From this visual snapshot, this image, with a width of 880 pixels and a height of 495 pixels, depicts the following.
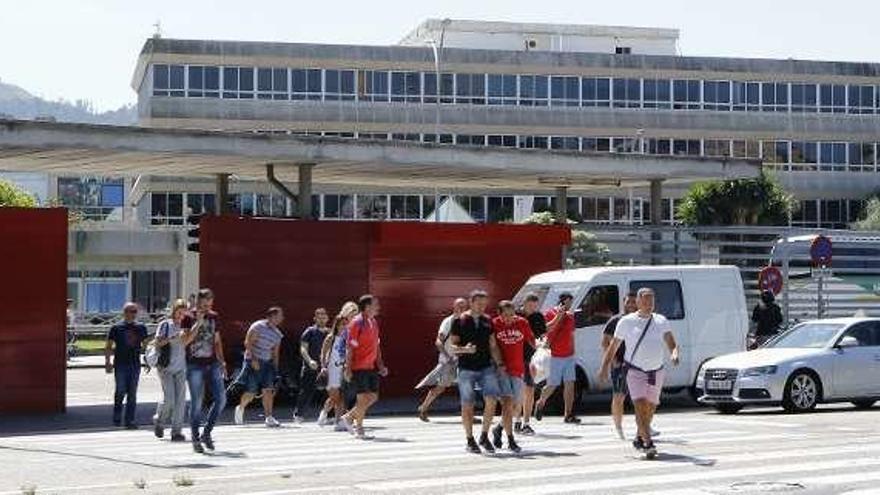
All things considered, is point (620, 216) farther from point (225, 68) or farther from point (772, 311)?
point (772, 311)

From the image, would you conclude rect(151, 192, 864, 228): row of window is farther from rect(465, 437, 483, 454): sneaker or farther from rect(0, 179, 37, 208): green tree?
rect(465, 437, 483, 454): sneaker

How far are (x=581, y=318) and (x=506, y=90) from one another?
150 ft

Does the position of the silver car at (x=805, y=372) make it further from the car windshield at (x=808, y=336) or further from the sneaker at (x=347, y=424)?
the sneaker at (x=347, y=424)

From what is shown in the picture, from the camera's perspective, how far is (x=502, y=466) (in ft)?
50.7

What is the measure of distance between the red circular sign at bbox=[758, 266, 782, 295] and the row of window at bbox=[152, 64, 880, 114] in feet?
117

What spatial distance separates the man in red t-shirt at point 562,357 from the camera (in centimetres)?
2200

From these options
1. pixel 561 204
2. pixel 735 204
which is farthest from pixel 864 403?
pixel 735 204

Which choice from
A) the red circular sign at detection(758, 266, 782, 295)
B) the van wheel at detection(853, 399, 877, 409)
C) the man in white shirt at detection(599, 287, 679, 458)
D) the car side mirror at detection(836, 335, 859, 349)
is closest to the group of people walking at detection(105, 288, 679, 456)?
the man in white shirt at detection(599, 287, 679, 458)

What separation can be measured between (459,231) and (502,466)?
12.8 m

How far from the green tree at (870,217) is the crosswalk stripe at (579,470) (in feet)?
174

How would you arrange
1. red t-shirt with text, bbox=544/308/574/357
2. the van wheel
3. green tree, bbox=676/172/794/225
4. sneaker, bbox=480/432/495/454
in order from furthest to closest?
green tree, bbox=676/172/794/225 < the van wheel < red t-shirt with text, bbox=544/308/574/357 < sneaker, bbox=480/432/495/454

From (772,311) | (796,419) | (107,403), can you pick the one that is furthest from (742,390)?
(107,403)

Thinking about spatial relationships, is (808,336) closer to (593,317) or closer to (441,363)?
(593,317)

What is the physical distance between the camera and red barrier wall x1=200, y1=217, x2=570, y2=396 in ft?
84.2
